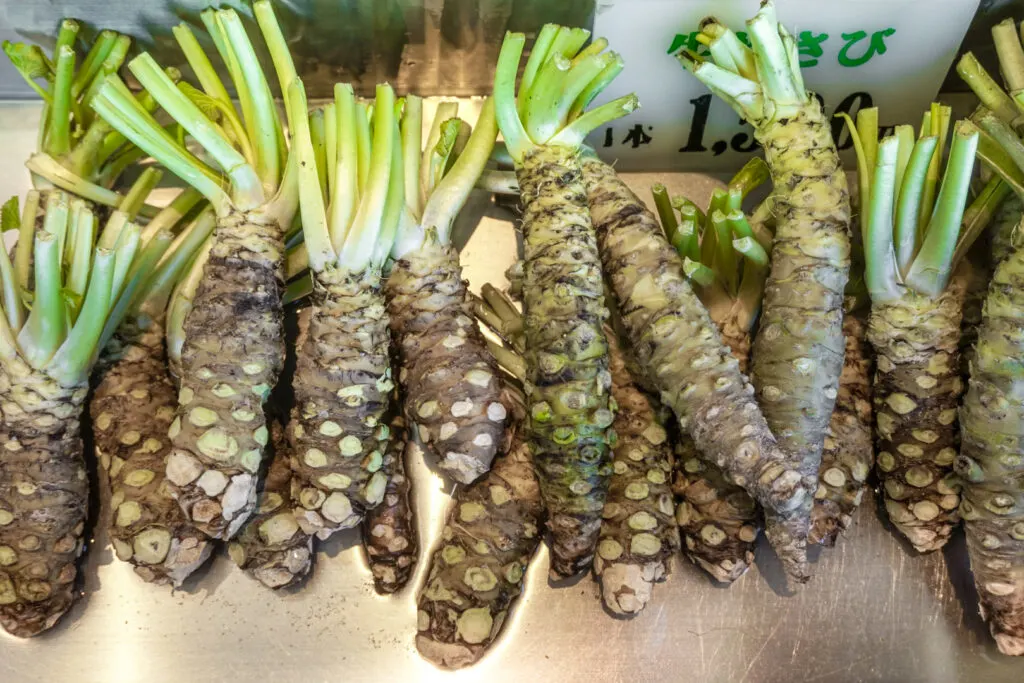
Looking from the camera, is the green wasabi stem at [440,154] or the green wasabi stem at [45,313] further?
the green wasabi stem at [440,154]

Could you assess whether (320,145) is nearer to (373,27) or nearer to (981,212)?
(373,27)

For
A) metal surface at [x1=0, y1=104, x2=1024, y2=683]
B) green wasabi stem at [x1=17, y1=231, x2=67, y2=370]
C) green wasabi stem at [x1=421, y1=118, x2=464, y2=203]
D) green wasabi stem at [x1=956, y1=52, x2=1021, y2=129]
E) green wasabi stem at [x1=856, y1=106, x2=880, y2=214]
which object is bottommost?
metal surface at [x1=0, y1=104, x2=1024, y2=683]

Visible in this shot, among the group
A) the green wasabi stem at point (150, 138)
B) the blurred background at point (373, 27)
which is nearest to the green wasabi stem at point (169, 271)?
the green wasabi stem at point (150, 138)

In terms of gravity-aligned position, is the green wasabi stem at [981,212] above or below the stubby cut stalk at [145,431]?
above

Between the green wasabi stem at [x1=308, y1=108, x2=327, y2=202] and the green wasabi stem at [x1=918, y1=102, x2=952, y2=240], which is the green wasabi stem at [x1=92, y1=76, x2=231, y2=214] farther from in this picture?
the green wasabi stem at [x1=918, y1=102, x2=952, y2=240]

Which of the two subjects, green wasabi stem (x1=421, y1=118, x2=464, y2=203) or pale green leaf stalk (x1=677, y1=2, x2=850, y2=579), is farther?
green wasabi stem (x1=421, y1=118, x2=464, y2=203)

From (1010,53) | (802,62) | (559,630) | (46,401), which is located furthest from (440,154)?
(1010,53)

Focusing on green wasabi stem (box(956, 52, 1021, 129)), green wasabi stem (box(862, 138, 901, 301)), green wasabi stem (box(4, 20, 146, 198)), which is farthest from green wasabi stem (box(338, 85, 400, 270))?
green wasabi stem (box(956, 52, 1021, 129))

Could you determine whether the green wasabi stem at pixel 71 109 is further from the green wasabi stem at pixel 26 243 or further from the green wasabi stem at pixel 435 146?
the green wasabi stem at pixel 435 146
